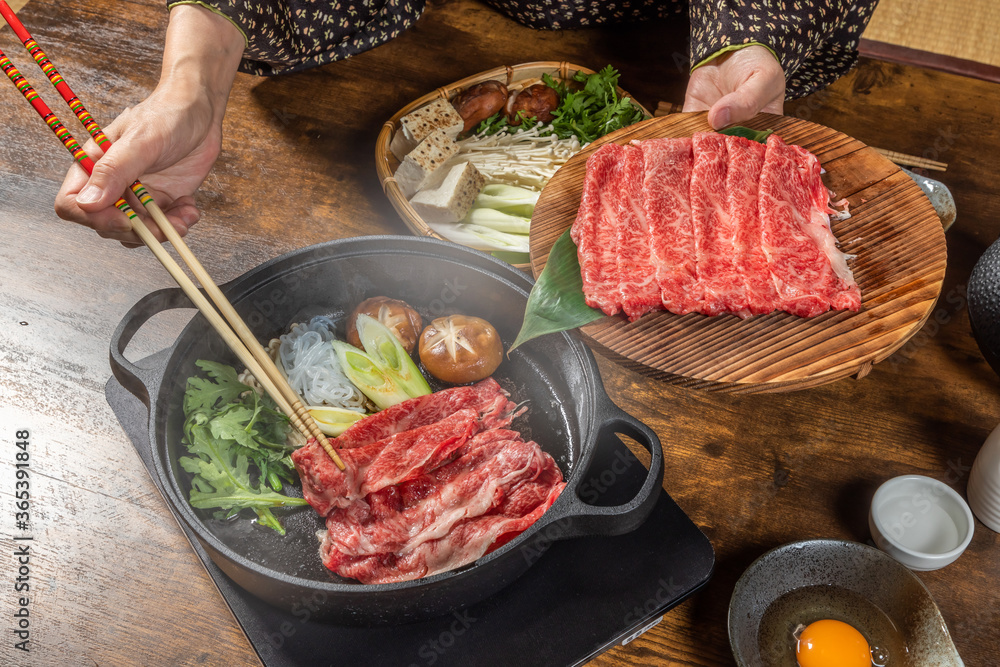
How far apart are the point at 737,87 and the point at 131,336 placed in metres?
1.81

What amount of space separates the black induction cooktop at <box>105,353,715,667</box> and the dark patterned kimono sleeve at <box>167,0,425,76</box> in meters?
1.19

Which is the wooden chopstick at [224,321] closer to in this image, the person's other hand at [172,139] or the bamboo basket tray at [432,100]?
the person's other hand at [172,139]

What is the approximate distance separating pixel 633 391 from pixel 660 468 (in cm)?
61

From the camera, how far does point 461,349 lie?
1614 mm

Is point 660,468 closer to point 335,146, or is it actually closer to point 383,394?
point 383,394

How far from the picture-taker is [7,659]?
4.61ft

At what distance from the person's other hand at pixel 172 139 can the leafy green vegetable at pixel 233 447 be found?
453 millimetres

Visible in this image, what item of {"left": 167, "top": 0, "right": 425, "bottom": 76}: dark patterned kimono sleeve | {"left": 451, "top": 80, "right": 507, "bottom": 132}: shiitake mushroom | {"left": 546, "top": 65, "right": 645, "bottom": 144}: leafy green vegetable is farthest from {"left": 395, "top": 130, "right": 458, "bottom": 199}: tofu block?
{"left": 167, "top": 0, "right": 425, "bottom": 76}: dark patterned kimono sleeve

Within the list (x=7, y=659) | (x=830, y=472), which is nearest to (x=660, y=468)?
(x=830, y=472)

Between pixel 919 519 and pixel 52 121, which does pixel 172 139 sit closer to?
pixel 52 121

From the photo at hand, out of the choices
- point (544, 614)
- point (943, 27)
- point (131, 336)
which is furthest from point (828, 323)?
point (943, 27)

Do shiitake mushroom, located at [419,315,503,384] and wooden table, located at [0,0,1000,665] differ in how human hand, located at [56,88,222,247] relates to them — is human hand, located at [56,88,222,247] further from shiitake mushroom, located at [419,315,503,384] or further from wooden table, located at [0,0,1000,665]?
shiitake mushroom, located at [419,315,503,384]

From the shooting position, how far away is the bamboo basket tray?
1.96 metres

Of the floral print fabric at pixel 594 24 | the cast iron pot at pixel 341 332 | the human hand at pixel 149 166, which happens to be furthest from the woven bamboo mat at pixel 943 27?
the human hand at pixel 149 166
